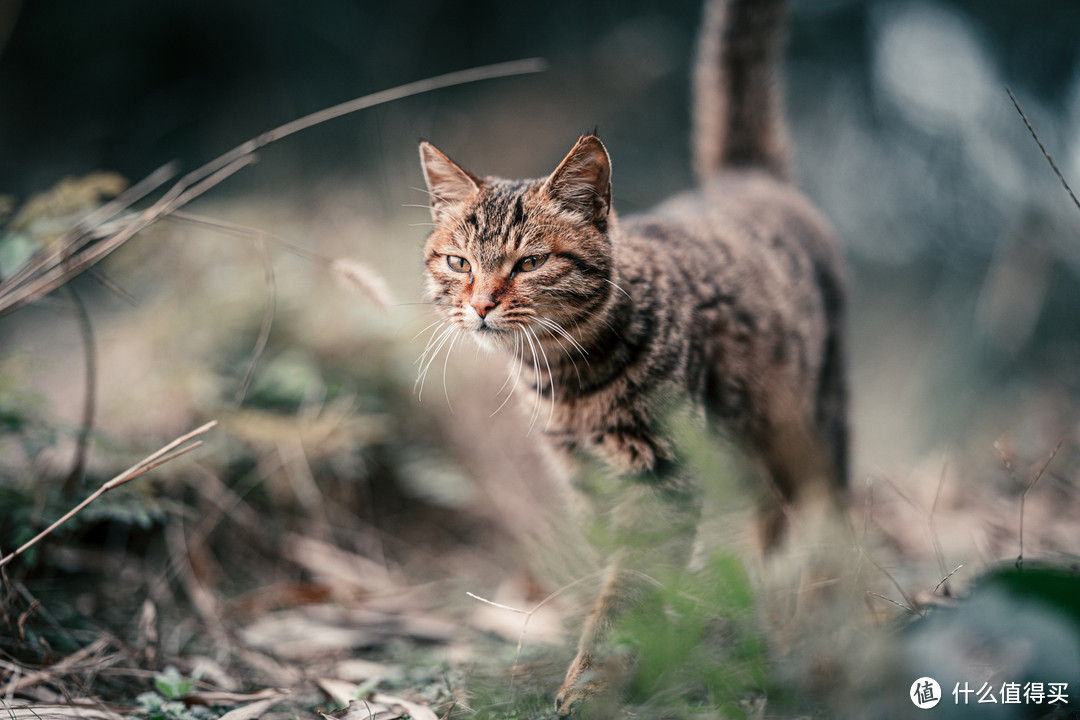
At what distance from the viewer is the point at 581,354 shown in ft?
7.32

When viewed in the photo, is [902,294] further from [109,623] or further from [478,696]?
[109,623]

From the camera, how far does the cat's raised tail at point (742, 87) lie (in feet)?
10.9

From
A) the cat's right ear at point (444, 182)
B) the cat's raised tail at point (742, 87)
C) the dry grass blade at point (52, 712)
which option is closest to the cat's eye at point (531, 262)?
the cat's right ear at point (444, 182)

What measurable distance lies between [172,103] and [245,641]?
20.9 ft

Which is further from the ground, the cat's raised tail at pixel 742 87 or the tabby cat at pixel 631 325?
the cat's raised tail at pixel 742 87

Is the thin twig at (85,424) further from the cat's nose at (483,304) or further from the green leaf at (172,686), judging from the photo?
the cat's nose at (483,304)

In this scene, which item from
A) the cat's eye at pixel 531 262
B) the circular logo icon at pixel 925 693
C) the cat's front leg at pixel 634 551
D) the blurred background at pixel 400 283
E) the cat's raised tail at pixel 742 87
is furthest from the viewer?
the cat's raised tail at pixel 742 87

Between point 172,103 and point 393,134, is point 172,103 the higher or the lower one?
the higher one

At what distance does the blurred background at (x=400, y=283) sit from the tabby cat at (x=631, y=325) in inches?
15.2

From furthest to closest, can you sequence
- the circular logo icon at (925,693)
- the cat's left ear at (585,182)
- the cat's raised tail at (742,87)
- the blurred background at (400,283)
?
the cat's raised tail at (742,87)
the blurred background at (400,283)
the cat's left ear at (585,182)
the circular logo icon at (925,693)

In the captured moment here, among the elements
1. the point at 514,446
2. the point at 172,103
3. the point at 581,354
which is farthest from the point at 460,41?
the point at 581,354

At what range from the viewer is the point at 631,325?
218cm

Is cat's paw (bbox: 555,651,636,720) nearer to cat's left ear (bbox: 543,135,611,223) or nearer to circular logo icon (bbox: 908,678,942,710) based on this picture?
circular logo icon (bbox: 908,678,942,710)

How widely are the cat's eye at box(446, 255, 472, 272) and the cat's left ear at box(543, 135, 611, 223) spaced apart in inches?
13.8
